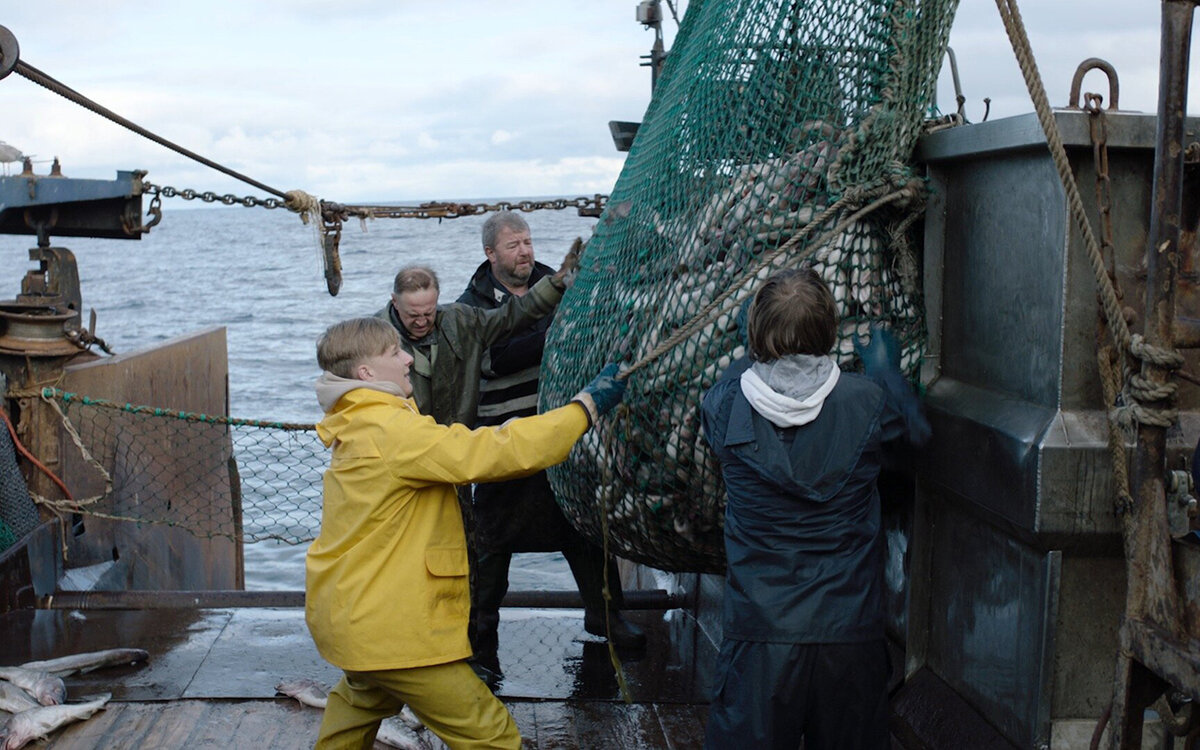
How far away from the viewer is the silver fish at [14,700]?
414 centimetres

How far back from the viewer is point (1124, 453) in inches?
106

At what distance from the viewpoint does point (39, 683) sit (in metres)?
4.29

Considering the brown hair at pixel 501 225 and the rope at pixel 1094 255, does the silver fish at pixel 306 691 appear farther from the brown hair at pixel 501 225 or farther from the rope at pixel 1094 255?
the rope at pixel 1094 255

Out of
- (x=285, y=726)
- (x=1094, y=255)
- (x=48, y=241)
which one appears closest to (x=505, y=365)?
(x=285, y=726)

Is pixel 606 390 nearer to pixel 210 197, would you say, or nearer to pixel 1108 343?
pixel 1108 343

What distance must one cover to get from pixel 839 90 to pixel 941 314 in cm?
69

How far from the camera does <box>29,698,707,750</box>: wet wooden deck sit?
3.98 metres

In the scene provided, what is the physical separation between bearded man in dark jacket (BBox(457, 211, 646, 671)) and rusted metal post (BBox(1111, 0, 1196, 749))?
273 centimetres

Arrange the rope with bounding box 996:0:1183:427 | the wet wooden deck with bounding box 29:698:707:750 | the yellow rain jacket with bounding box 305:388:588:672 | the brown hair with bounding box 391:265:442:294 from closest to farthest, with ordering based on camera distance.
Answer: the rope with bounding box 996:0:1183:427, the yellow rain jacket with bounding box 305:388:588:672, the wet wooden deck with bounding box 29:698:707:750, the brown hair with bounding box 391:265:442:294

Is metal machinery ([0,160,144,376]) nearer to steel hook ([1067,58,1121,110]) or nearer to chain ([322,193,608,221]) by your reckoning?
chain ([322,193,608,221])

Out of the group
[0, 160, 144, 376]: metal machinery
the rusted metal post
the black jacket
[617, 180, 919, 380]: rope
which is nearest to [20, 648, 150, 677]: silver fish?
the black jacket

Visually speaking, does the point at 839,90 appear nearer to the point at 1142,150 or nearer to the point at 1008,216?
the point at 1008,216

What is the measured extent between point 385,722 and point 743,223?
2.04 metres

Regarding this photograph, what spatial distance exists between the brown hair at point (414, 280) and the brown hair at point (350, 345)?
115cm
